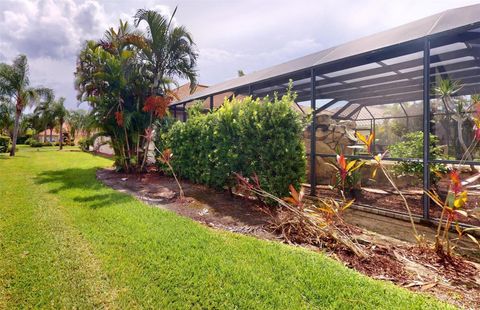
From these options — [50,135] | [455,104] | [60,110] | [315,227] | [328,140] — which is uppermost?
[60,110]

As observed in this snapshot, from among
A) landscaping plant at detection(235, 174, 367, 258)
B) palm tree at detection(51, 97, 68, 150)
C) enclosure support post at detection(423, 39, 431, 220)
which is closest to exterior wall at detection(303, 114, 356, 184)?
enclosure support post at detection(423, 39, 431, 220)

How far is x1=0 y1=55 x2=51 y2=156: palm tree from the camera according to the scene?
17.5 m

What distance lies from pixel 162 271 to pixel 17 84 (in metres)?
22.6

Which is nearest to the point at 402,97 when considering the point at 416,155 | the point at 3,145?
the point at 416,155

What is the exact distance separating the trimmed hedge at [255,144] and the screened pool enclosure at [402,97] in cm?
81

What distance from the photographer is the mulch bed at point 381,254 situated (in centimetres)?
245

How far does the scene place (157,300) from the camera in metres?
2.23

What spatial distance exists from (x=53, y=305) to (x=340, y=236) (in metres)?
3.22

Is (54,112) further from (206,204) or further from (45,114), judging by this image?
(206,204)

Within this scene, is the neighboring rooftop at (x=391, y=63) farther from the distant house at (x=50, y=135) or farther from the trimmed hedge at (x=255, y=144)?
the distant house at (x=50, y=135)

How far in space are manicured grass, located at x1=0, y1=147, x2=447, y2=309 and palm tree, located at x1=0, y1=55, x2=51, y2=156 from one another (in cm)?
1935

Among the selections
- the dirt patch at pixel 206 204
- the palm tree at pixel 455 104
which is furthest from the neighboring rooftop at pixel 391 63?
the dirt patch at pixel 206 204

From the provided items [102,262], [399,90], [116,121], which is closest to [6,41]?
[116,121]

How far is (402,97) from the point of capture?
36.8ft
